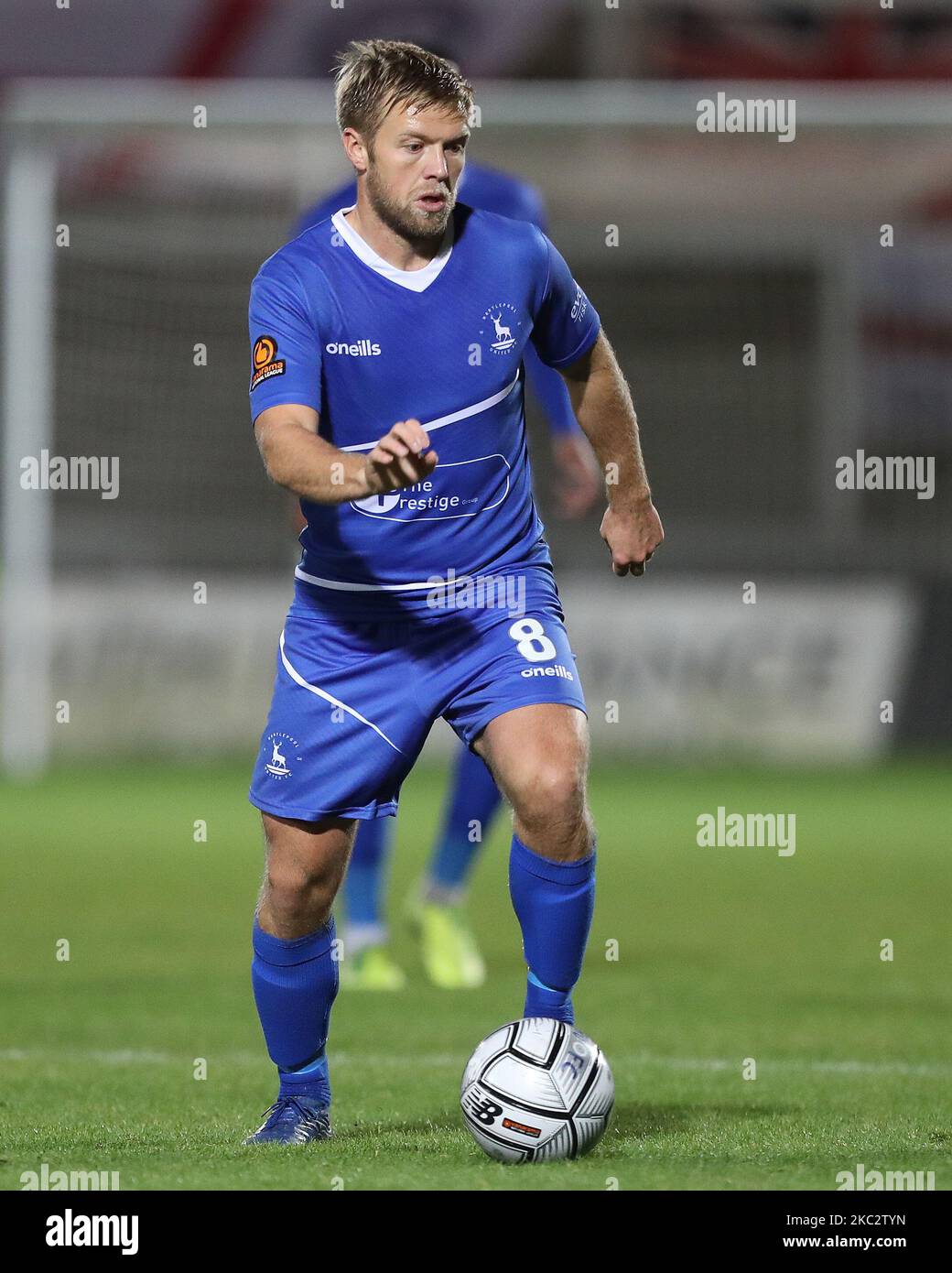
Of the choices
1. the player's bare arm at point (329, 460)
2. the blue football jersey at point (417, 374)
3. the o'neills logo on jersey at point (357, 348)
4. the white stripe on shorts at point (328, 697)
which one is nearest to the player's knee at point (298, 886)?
the white stripe on shorts at point (328, 697)

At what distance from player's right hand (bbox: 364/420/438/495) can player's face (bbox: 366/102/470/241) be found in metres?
0.70

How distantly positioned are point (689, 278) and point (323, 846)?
670 inches

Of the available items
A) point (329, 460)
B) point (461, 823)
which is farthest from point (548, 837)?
point (461, 823)

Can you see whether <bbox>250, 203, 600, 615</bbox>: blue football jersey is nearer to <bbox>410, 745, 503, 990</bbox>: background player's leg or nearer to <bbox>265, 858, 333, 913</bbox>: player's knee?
<bbox>265, 858, 333, 913</bbox>: player's knee

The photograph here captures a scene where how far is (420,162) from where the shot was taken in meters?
4.27

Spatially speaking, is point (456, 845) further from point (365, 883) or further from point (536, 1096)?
point (536, 1096)

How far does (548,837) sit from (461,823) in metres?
2.88

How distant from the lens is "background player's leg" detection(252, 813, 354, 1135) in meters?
4.43

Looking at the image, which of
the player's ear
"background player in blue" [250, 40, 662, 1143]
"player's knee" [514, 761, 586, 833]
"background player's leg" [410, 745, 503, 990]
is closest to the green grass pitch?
"background player's leg" [410, 745, 503, 990]

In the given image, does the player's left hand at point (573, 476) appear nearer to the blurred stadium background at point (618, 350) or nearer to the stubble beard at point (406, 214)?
the blurred stadium background at point (618, 350)

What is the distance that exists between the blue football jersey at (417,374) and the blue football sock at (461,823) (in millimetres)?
2582

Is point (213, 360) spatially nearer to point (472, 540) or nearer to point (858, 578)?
point (858, 578)
